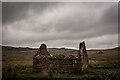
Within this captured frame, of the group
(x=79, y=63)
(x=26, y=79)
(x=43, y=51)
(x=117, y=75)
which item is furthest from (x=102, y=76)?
(x=43, y=51)

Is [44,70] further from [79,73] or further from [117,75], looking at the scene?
[117,75]

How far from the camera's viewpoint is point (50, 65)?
26359 millimetres

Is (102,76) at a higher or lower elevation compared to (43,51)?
lower

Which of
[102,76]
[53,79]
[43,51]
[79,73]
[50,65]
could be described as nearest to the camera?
[53,79]

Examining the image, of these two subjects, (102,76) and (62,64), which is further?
(62,64)

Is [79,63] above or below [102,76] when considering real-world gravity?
above

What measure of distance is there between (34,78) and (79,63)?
8.28 meters

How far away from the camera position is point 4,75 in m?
20.7

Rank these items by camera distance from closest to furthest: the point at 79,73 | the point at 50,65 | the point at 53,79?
the point at 53,79, the point at 79,73, the point at 50,65

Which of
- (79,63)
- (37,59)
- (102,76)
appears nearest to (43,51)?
(37,59)

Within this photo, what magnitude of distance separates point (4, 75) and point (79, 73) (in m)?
11.7

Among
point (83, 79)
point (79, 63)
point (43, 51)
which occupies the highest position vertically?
point (43, 51)

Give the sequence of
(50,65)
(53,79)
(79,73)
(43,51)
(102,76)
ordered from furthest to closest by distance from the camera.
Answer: (43,51), (50,65), (79,73), (102,76), (53,79)

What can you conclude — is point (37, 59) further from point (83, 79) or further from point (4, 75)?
point (83, 79)
